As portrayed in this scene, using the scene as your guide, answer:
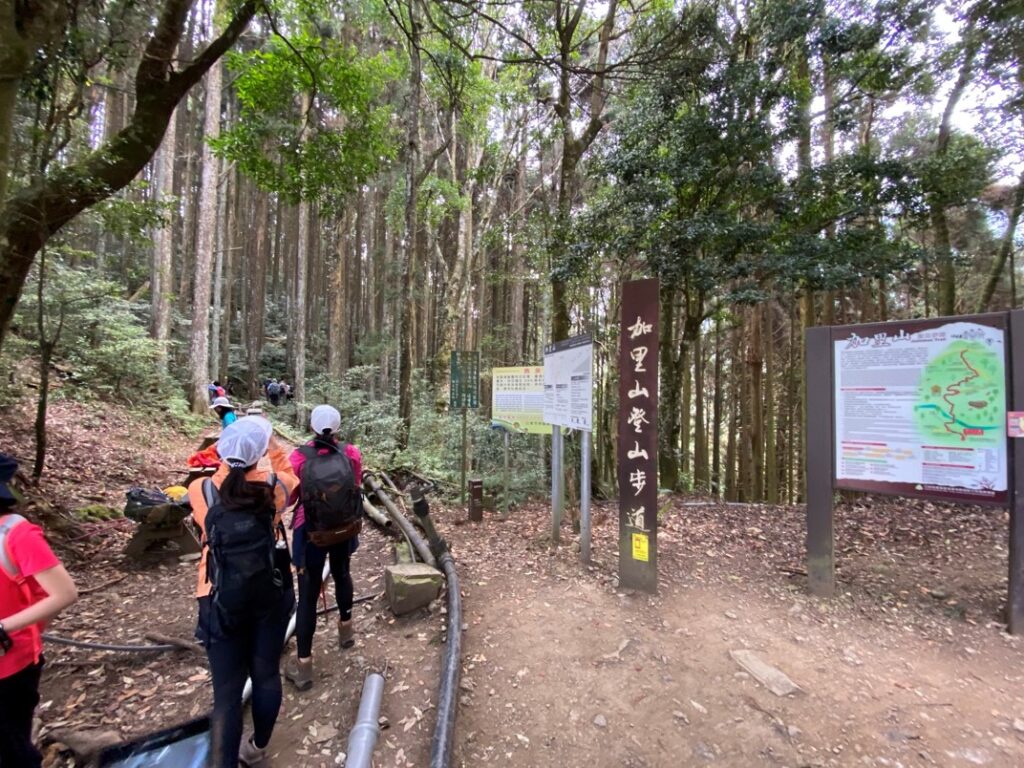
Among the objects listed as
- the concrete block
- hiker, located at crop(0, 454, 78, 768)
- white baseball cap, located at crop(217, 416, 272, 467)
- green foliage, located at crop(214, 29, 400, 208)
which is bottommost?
the concrete block

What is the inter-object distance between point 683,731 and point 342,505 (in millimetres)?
2245

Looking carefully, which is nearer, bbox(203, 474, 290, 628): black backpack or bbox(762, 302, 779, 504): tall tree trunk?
bbox(203, 474, 290, 628): black backpack

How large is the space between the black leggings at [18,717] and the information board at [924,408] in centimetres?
488

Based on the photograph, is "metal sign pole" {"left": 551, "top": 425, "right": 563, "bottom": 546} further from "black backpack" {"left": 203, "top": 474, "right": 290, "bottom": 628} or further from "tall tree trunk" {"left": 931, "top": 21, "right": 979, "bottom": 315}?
"tall tree trunk" {"left": 931, "top": 21, "right": 979, "bottom": 315}

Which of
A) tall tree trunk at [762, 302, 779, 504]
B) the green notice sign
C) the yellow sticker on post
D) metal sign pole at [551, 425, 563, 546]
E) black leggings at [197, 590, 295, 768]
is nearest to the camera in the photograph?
black leggings at [197, 590, 295, 768]

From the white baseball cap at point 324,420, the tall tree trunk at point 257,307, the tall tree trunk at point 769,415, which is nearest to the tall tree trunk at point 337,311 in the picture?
the tall tree trunk at point 257,307

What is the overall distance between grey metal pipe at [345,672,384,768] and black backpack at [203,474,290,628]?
84cm

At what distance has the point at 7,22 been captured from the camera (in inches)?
110

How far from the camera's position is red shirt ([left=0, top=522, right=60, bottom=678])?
1812 millimetres

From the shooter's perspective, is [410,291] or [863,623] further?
[410,291]

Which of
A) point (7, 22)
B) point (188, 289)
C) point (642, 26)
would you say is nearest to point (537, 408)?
point (7, 22)

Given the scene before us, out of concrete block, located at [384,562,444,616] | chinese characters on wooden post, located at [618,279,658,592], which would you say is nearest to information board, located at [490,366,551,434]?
chinese characters on wooden post, located at [618,279,658,592]

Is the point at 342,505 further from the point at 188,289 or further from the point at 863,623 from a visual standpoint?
the point at 188,289

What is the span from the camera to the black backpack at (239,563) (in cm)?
214
